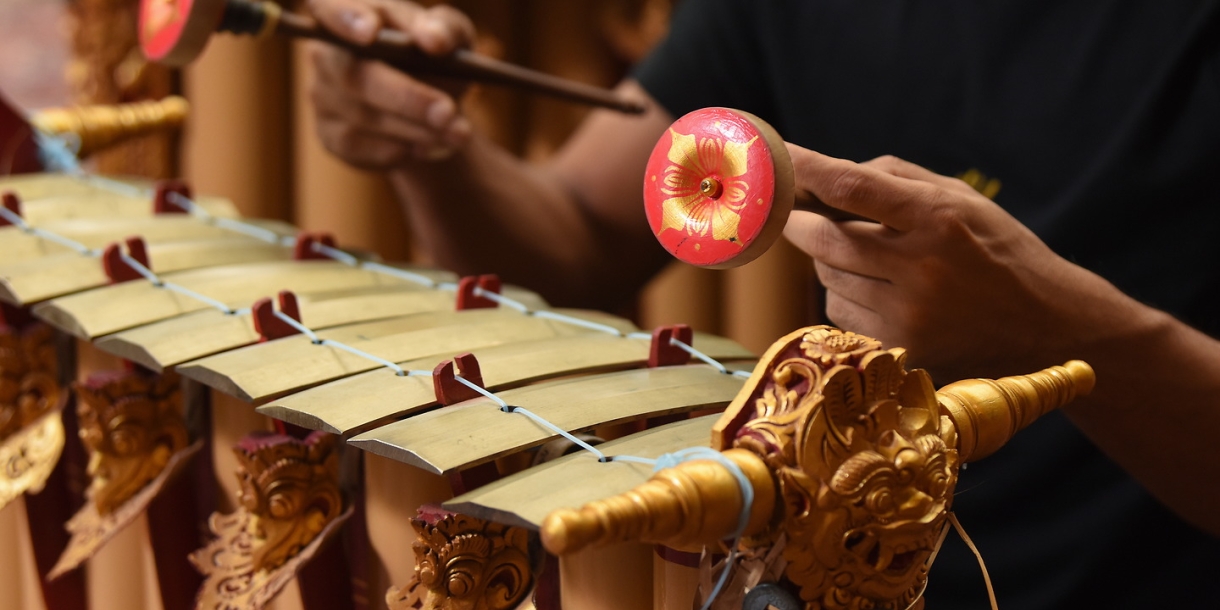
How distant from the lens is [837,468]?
A: 0.49 m

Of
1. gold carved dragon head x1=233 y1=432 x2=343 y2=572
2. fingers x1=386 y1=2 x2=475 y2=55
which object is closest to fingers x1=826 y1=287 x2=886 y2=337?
gold carved dragon head x1=233 y1=432 x2=343 y2=572

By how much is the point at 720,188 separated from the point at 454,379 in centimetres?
21

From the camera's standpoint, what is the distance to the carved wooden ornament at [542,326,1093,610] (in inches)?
19.0

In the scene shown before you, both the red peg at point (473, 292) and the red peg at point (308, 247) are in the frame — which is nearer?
the red peg at point (473, 292)

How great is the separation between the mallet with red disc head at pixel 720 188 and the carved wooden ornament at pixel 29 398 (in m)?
0.66

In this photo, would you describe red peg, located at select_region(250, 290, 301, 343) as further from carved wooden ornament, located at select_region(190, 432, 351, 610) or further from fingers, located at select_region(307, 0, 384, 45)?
fingers, located at select_region(307, 0, 384, 45)

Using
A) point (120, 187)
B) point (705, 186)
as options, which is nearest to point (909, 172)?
point (705, 186)

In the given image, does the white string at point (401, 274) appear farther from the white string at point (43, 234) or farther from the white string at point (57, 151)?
the white string at point (57, 151)

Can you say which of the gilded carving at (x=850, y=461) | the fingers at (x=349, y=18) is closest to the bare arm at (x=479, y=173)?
the fingers at (x=349, y=18)

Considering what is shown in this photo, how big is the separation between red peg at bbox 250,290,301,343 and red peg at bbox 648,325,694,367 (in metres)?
0.27

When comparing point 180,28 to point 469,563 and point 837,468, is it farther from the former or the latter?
point 837,468

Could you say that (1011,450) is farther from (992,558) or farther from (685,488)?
(685,488)

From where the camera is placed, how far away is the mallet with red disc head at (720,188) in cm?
50

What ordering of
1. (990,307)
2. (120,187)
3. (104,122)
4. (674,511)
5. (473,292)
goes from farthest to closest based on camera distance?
(104,122)
(120,187)
(473,292)
(990,307)
(674,511)
